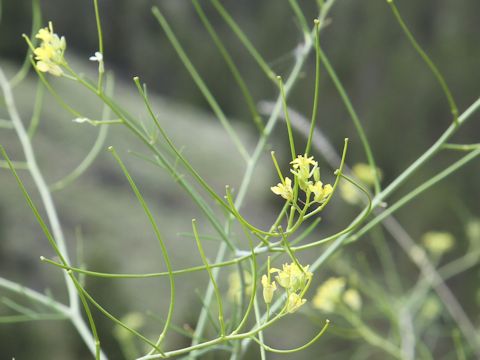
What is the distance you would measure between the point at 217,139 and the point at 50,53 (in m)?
8.18

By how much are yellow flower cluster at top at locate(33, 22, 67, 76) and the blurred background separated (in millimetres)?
941

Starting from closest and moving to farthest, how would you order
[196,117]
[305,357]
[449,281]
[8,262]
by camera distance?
[8,262], [305,357], [449,281], [196,117]

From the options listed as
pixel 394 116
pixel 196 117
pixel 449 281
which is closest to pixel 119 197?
pixel 449 281

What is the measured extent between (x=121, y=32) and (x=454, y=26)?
6625 millimetres

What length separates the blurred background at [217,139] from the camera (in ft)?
13.0

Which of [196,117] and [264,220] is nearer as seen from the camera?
[264,220]

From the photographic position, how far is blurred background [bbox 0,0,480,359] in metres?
3.95

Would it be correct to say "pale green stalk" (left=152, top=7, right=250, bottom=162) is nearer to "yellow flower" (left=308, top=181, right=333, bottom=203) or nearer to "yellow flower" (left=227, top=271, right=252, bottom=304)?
"yellow flower" (left=227, top=271, right=252, bottom=304)

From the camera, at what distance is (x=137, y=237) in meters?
4.68

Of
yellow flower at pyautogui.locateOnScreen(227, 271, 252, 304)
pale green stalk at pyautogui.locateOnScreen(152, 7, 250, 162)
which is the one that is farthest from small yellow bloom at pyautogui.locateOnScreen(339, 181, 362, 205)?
pale green stalk at pyautogui.locateOnScreen(152, 7, 250, 162)

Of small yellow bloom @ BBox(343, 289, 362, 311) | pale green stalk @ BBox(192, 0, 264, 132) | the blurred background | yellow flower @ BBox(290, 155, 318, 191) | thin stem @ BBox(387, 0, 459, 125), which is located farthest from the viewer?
the blurred background

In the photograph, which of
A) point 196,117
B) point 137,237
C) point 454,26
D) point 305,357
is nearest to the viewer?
point 305,357

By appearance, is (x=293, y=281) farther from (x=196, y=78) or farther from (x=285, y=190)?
(x=196, y=78)

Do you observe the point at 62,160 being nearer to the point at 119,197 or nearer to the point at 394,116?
the point at 119,197
